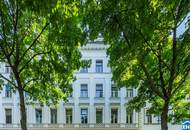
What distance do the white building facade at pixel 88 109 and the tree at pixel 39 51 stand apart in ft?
106

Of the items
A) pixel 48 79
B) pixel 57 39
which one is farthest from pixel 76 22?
pixel 48 79

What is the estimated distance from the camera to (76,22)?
17.3 m

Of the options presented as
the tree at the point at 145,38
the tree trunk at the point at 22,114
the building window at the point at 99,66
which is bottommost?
the tree trunk at the point at 22,114

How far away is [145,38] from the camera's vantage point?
16.0 meters

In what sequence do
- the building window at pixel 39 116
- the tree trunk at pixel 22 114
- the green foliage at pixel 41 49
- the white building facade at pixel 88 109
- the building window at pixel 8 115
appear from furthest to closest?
the building window at pixel 8 115 → the building window at pixel 39 116 → the white building facade at pixel 88 109 → the tree trunk at pixel 22 114 → the green foliage at pixel 41 49

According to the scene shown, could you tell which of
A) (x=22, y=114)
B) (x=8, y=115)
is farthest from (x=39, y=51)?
(x=8, y=115)

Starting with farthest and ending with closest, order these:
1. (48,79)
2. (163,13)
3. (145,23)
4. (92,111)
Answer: (92,111)
(48,79)
(163,13)
(145,23)

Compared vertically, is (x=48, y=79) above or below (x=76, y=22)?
below

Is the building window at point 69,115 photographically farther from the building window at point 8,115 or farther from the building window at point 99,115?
the building window at point 8,115

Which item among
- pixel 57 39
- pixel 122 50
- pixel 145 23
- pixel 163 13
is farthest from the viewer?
pixel 57 39

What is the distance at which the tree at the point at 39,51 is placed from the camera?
1772 cm

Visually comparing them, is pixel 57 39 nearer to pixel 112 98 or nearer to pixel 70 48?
pixel 70 48

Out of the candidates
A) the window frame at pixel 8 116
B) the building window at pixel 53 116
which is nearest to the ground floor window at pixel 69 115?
the building window at pixel 53 116

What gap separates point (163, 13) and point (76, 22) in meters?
3.31
